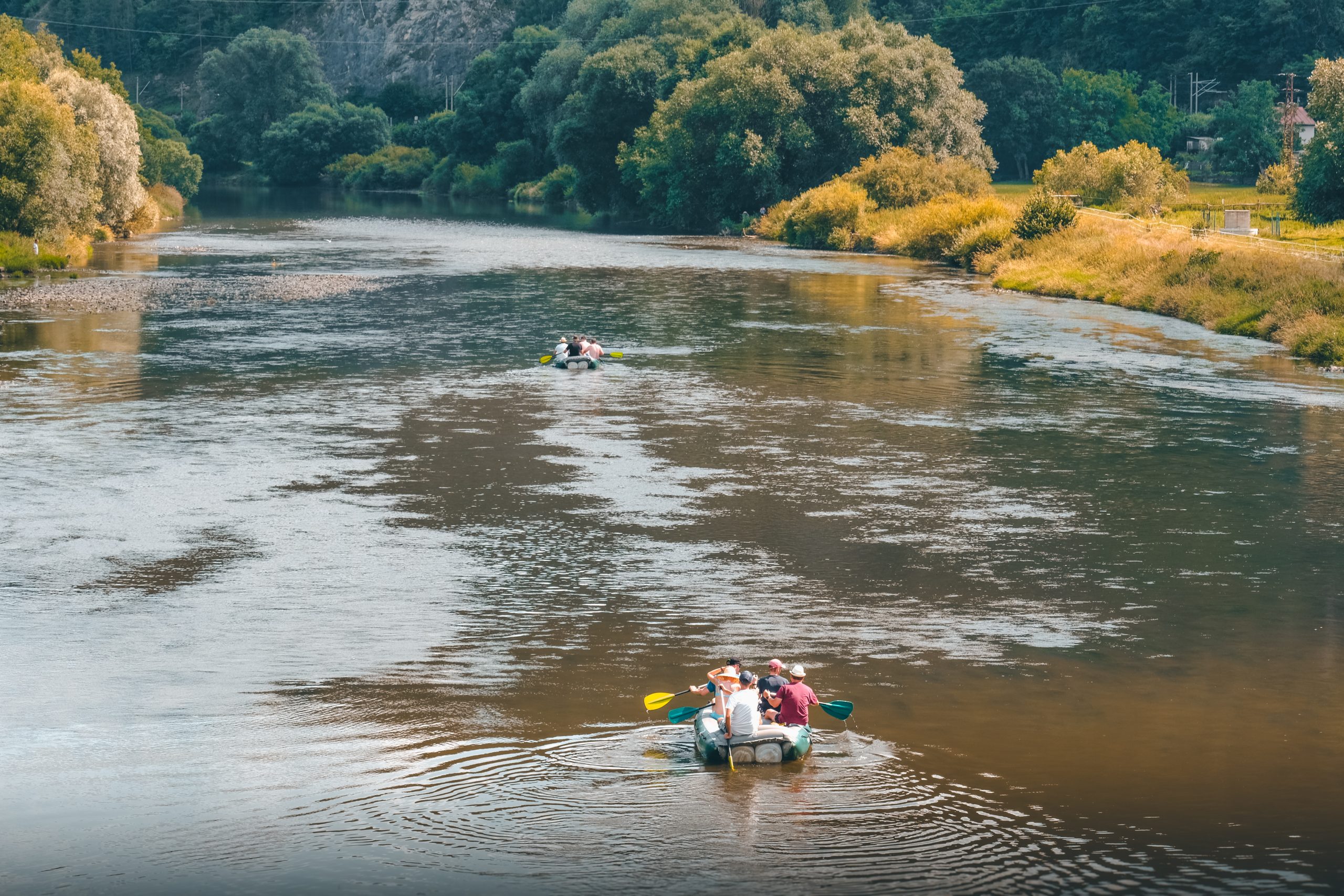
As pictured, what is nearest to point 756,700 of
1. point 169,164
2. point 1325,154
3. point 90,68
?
point 1325,154

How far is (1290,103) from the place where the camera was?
124m

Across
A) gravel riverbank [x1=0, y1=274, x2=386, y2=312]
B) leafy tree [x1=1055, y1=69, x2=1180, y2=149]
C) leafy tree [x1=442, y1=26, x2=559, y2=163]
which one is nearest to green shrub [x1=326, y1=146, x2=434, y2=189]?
leafy tree [x1=442, y1=26, x2=559, y2=163]

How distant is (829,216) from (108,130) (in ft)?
143

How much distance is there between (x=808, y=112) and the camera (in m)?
108

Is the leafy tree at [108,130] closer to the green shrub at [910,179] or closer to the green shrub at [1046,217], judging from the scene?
the green shrub at [910,179]

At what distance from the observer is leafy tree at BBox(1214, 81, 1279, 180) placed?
12788 centimetres

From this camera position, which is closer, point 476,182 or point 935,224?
point 935,224

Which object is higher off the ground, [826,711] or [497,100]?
[497,100]

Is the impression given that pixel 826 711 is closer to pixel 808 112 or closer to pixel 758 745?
pixel 758 745

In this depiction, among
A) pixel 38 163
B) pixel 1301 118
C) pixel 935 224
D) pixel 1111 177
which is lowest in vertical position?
pixel 935 224

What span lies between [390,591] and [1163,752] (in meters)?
12.0

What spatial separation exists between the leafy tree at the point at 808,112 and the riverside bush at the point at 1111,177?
13912 millimetres

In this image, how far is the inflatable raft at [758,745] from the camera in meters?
17.7

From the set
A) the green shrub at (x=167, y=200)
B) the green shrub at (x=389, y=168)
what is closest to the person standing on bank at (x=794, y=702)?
the green shrub at (x=167, y=200)
